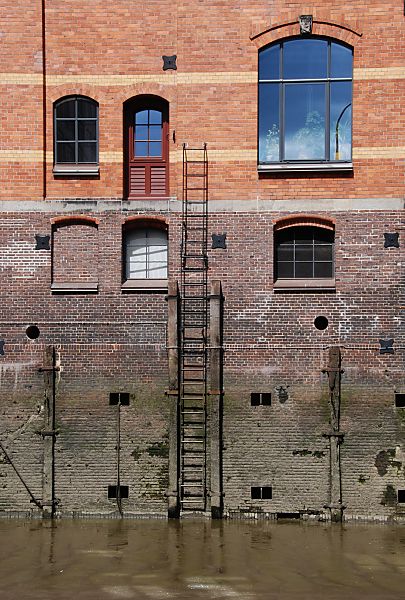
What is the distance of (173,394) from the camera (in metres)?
Answer: 14.0

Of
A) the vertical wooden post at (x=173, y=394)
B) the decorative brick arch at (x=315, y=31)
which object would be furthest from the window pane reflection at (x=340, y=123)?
the vertical wooden post at (x=173, y=394)

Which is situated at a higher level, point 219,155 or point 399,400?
point 219,155

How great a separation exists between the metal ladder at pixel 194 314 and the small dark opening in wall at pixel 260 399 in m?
0.90

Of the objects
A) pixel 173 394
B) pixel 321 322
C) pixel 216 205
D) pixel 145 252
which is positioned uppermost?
pixel 216 205

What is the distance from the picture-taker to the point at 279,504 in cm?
1385

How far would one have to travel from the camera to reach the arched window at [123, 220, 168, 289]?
48.6 feet

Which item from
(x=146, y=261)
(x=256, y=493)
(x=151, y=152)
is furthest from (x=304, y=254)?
(x=256, y=493)

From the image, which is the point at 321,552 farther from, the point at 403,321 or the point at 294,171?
the point at 294,171

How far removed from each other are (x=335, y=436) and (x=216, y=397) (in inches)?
90.8

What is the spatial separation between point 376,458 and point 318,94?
699 centimetres

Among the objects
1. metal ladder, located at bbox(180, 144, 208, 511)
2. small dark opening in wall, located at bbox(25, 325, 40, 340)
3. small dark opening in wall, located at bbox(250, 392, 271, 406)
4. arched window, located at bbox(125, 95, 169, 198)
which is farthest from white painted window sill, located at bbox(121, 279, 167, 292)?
small dark opening in wall, located at bbox(250, 392, 271, 406)

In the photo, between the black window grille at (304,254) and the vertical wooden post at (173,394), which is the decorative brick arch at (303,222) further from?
the vertical wooden post at (173,394)

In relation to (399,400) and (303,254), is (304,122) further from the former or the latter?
(399,400)

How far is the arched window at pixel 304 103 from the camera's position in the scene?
14.4 m
